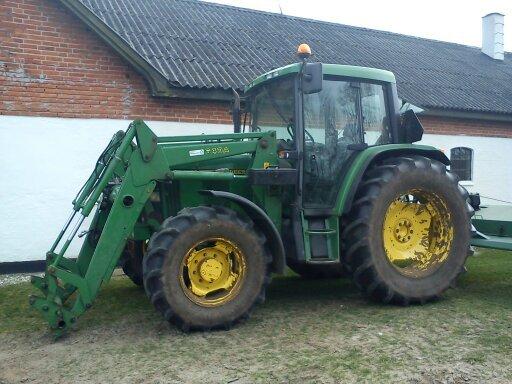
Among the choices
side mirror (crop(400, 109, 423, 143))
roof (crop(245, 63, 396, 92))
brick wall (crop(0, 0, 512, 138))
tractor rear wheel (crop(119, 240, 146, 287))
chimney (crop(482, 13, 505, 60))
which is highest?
chimney (crop(482, 13, 505, 60))

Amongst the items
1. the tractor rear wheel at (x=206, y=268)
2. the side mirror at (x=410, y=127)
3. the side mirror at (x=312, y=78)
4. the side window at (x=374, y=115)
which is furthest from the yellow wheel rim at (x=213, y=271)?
the side mirror at (x=410, y=127)

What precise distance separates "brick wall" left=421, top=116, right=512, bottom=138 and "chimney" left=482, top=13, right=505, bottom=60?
438 centimetres

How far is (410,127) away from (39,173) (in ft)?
17.8

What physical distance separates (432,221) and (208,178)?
2.32 meters

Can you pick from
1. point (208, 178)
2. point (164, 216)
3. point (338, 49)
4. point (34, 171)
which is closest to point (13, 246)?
point (34, 171)

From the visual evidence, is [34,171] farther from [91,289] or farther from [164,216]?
[91,289]

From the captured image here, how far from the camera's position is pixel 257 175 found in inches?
196

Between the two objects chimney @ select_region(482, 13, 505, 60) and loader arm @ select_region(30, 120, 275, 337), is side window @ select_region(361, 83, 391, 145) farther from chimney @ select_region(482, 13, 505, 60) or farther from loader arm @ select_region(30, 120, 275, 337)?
chimney @ select_region(482, 13, 505, 60)

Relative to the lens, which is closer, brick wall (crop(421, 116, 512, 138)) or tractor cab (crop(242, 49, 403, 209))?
tractor cab (crop(242, 49, 403, 209))

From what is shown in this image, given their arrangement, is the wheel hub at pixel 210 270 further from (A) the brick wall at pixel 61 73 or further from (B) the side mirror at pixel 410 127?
(A) the brick wall at pixel 61 73

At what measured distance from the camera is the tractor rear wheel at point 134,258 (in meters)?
5.60

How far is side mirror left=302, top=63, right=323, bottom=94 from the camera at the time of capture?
486 cm

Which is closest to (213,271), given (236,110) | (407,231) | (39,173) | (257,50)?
(407,231)

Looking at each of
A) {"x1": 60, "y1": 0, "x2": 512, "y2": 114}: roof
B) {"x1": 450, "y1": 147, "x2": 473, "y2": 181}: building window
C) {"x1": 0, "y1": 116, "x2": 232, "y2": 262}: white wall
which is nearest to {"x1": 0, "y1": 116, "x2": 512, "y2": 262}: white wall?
{"x1": 0, "y1": 116, "x2": 232, "y2": 262}: white wall
